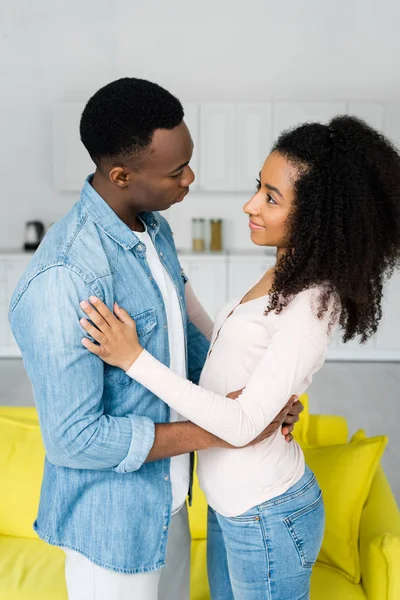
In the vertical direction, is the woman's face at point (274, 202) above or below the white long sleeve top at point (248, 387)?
above

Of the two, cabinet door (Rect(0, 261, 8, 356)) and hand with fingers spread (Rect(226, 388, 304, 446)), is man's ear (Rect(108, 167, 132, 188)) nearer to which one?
hand with fingers spread (Rect(226, 388, 304, 446))

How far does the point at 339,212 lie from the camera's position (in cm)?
145

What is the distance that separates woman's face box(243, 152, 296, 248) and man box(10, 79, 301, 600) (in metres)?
0.18

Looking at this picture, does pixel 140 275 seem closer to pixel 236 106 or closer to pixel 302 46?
pixel 236 106

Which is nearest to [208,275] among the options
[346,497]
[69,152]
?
[69,152]

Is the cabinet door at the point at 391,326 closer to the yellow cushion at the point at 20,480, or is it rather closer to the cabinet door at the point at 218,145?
the cabinet door at the point at 218,145

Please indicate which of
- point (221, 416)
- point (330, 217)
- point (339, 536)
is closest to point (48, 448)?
point (221, 416)

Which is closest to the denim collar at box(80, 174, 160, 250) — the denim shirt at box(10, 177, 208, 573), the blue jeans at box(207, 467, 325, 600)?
the denim shirt at box(10, 177, 208, 573)

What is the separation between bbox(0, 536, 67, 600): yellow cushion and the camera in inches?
80.9

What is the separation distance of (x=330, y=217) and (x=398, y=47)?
5570 mm

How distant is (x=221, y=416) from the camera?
4.66ft

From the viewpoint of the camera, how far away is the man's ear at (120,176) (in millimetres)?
1408

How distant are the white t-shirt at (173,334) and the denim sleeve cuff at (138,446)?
0.17 meters

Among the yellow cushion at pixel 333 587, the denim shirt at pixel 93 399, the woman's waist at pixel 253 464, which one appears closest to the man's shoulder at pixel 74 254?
the denim shirt at pixel 93 399
